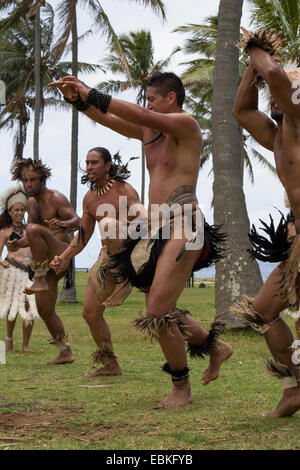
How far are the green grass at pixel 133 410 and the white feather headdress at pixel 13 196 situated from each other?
2.15 metres

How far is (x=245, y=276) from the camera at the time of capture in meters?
9.40

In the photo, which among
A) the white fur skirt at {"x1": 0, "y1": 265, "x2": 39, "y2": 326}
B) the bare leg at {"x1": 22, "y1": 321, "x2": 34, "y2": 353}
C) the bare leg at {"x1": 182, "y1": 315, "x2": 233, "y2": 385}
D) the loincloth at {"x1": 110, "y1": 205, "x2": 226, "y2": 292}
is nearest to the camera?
the loincloth at {"x1": 110, "y1": 205, "x2": 226, "y2": 292}

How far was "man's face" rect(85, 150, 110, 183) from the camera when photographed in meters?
5.50

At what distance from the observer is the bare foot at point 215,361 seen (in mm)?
A: 4234

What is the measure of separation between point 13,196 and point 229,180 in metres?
3.36

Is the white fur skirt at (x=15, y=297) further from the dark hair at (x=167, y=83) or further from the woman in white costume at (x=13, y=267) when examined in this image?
the dark hair at (x=167, y=83)

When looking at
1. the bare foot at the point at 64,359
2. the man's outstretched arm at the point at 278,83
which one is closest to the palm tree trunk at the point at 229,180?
the bare foot at the point at 64,359

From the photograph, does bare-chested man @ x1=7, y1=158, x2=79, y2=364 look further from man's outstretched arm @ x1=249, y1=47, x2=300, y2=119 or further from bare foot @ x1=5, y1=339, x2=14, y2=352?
man's outstretched arm @ x1=249, y1=47, x2=300, y2=119

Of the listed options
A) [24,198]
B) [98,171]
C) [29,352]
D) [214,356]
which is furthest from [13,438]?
[24,198]

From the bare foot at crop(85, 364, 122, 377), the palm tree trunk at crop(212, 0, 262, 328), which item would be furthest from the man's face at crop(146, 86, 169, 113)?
the palm tree trunk at crop(212, 0, 262, 328)

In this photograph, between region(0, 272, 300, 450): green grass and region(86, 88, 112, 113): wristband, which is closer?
region(0, 272, 300, 450): green grass

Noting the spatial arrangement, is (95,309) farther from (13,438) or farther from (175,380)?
Result: (13,438)

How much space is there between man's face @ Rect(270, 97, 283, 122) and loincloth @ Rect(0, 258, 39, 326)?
493 centimetres

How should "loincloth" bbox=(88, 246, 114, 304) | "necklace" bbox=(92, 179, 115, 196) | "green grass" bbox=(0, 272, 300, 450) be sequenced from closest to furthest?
1. "green grass" bbox=(0, 272, 300, 450)
2. "loincloth" bbox=(88, 246, 114, 304)
3. "necklace" bbox=(92, 179, 115, 196)
